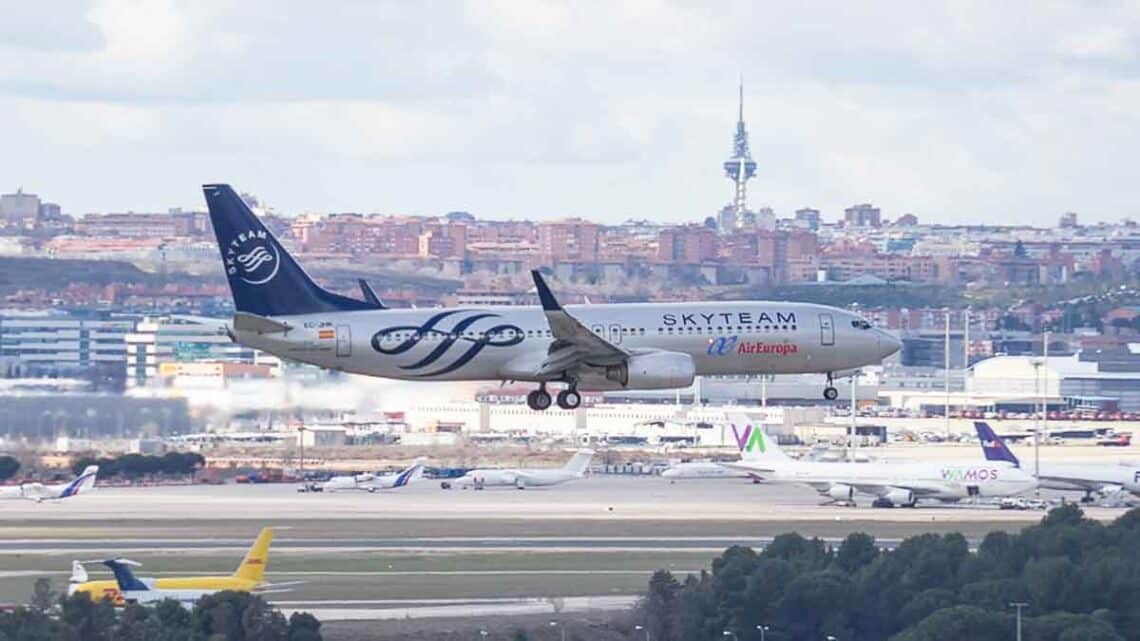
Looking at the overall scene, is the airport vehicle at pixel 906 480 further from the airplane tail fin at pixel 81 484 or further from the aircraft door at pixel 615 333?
the aircraft door at pixel 615 333

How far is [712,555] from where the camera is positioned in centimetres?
8556

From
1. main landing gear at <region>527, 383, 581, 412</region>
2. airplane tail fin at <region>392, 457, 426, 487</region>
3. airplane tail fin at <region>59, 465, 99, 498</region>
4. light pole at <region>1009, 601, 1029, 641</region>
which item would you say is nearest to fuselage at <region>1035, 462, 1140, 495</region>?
→ airplane tail fin at <region>392, 457, 426, 487</region>

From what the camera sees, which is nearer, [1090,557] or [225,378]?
[1090,557]

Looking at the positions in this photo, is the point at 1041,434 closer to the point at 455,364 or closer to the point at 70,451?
the point at 70,451

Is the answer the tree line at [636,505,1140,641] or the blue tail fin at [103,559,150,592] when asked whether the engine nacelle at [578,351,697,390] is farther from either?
the blue tail fin at [103,559,150,592]

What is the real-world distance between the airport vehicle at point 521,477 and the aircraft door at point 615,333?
4732 cm

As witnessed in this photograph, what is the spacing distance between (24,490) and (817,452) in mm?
45028

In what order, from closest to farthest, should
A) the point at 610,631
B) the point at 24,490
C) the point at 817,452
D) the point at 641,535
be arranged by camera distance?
the point at 610,631 → the point at 641,535 → the point at 24,490 → the point at 817,452

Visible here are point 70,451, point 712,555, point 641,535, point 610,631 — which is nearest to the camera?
point 610,631

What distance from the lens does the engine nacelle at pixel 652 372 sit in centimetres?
7181

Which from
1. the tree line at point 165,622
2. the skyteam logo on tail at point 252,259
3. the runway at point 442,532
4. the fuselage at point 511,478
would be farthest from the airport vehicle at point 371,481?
the tree line at point 165,622

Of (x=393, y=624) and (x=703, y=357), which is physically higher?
(x=703, y=357)

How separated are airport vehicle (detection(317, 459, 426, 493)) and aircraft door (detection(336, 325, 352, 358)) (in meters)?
45.7

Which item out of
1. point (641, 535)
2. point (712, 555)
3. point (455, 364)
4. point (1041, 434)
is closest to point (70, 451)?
point (641, 535)
